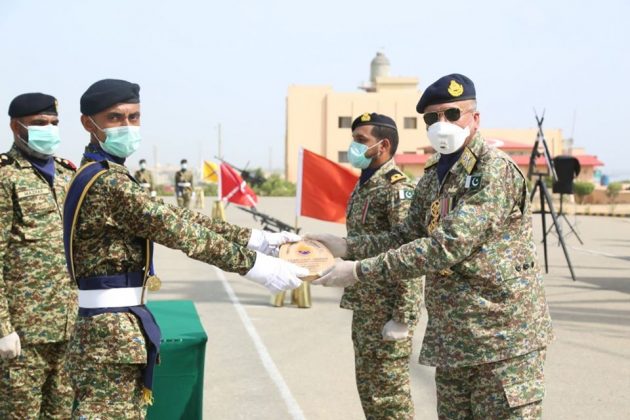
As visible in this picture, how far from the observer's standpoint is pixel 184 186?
94.6 ft

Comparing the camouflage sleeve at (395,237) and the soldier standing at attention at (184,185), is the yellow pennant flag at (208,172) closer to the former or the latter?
the soldier standing at attention at (184,185)

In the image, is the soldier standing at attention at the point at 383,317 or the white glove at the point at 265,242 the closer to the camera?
the white glove at the point at 265,242

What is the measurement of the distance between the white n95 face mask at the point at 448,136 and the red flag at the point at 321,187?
3849mm

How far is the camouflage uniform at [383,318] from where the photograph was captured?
426 centimetres

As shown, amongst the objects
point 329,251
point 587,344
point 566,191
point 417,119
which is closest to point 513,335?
point 329,251

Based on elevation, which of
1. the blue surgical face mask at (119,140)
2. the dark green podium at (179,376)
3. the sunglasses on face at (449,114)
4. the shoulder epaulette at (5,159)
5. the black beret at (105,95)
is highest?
the black beret at (105,95)

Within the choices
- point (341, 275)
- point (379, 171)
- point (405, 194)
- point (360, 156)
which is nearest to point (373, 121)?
point (360, 156)

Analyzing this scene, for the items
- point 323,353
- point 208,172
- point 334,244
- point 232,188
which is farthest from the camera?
point 208,172

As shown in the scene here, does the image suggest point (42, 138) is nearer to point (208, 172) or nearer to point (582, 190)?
point (208, 172)

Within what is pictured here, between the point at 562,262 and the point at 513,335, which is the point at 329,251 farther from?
the point at 562,262

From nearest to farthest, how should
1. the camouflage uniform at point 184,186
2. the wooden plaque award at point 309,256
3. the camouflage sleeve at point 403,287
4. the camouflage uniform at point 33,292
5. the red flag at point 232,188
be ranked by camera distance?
the wooden plaque award at point 309,256, the camouflage uniform at point 33,292, the camouflage sleeve at point 403,287, the red flag at point 232,188, the camouflage uniform at point 184,186

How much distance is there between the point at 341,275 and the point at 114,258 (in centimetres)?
99

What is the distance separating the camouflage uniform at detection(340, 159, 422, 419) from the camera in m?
4.26

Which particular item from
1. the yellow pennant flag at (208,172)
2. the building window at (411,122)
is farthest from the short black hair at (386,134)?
the building window at (411,122)
